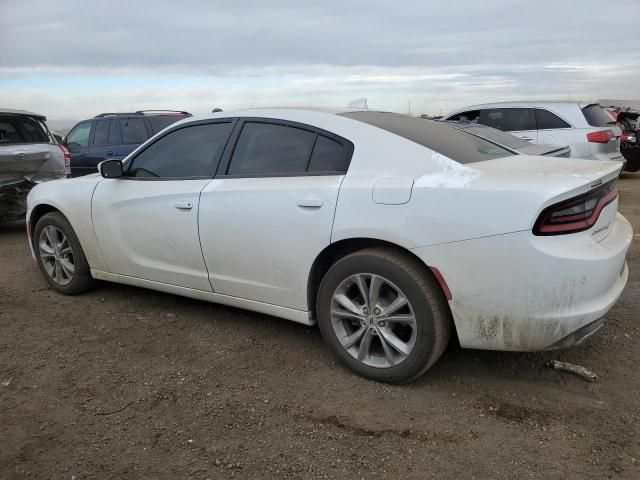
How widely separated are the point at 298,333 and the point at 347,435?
1.29 m

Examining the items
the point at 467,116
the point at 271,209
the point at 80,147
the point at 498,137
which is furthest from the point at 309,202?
the point at 80,147

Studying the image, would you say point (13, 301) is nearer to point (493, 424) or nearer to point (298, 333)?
point (298, 333)

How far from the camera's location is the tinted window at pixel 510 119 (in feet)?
31.0

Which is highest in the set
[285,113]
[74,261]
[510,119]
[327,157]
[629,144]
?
[285,113]

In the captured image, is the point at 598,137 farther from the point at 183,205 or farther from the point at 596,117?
the point at 183,205

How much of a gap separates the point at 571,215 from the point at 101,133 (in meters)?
9.91

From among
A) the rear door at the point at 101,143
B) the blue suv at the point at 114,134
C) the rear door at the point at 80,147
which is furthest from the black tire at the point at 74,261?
the rear door at the point at 80,147

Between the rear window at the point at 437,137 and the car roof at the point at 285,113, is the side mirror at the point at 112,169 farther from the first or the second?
the rear window at the point at 437,137

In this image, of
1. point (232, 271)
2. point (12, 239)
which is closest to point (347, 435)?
point (232, 271)

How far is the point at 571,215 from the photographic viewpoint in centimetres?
263

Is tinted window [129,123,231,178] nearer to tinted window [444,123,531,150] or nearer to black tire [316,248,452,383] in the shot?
black tire [316,248,452,383]

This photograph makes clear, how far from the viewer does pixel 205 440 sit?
2631 mm

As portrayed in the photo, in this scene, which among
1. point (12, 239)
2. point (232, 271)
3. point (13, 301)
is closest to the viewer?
point (232, 271)

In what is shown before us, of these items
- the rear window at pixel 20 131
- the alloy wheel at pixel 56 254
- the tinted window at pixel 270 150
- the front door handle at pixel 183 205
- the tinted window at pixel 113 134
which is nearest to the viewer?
the tinted window at pixel 270 150
